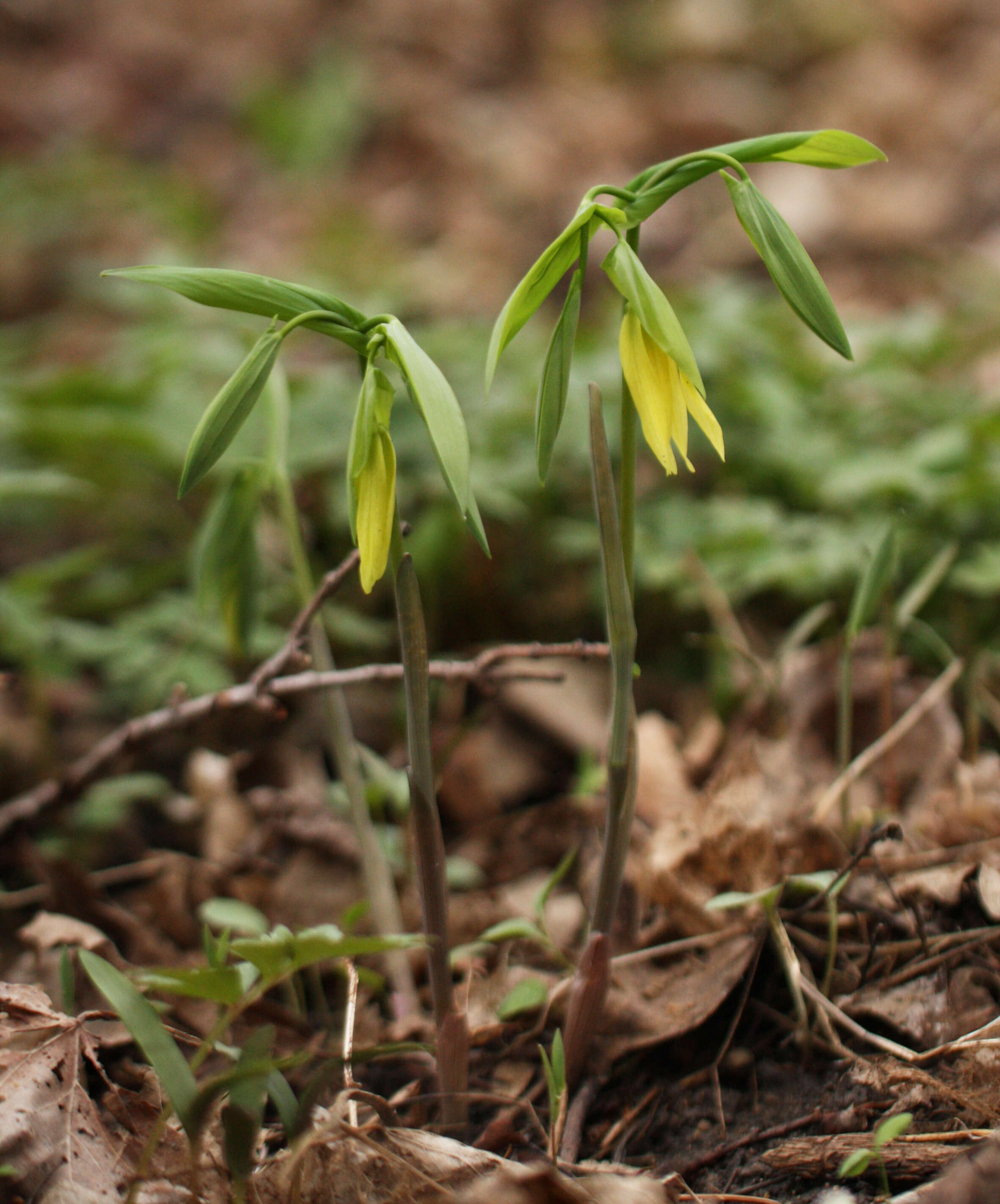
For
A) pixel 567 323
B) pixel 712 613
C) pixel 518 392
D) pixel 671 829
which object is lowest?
pixel 671 829

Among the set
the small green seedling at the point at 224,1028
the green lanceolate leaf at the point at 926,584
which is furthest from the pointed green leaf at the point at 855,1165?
the green lanceolate leaf at the point at 926,584

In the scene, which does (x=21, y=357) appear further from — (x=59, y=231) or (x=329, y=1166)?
(x=329, y=1166)

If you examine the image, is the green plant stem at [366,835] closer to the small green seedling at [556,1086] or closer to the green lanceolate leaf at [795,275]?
the small green seedling at [556,1086]

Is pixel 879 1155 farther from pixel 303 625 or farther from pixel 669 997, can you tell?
pixel 303 625

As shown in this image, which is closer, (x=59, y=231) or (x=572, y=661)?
(x=572, y=661)

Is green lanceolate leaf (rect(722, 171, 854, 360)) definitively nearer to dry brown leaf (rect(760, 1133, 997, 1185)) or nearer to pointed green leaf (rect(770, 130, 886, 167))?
pointed green leaf (rect(770, 130, 886, 167))

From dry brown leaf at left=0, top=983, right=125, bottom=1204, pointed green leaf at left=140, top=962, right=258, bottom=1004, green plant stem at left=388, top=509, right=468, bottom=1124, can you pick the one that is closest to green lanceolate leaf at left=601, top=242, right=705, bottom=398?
green plant stem at left=388, top=509, right=468, bottom=1124

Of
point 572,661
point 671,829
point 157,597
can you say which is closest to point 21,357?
point 157,597
